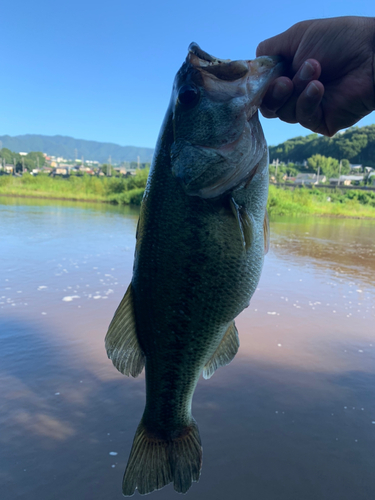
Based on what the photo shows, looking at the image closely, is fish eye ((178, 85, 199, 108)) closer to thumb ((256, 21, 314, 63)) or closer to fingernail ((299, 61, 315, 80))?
fingernail ((299, 61, 315, 80))

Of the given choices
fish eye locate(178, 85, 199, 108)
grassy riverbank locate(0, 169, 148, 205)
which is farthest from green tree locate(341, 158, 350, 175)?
fish eye locate(178, 85, 199, 108)

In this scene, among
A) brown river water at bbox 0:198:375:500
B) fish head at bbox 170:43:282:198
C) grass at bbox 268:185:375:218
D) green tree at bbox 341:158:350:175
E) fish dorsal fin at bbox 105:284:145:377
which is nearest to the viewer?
fish head at bbox 170:43:282:198

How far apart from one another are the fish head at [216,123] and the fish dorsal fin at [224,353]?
2.42 feet

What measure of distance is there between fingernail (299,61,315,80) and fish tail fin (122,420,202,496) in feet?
5.74

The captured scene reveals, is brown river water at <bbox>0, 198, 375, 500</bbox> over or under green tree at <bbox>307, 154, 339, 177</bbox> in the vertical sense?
under

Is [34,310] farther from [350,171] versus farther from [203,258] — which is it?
[350,171]

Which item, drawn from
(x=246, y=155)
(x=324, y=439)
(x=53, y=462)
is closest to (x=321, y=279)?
(x=324, y=439)

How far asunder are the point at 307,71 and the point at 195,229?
918 mm

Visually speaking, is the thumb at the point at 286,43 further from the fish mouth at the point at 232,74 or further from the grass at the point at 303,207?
the grass at the point at 303,207

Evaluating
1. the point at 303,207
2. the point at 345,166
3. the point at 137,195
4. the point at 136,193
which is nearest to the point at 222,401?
the point at 303,207

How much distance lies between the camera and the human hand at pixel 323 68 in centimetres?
171

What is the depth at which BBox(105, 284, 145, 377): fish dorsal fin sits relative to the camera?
1.59 metres

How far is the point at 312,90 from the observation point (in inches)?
66.4

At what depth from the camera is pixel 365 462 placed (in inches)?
114
